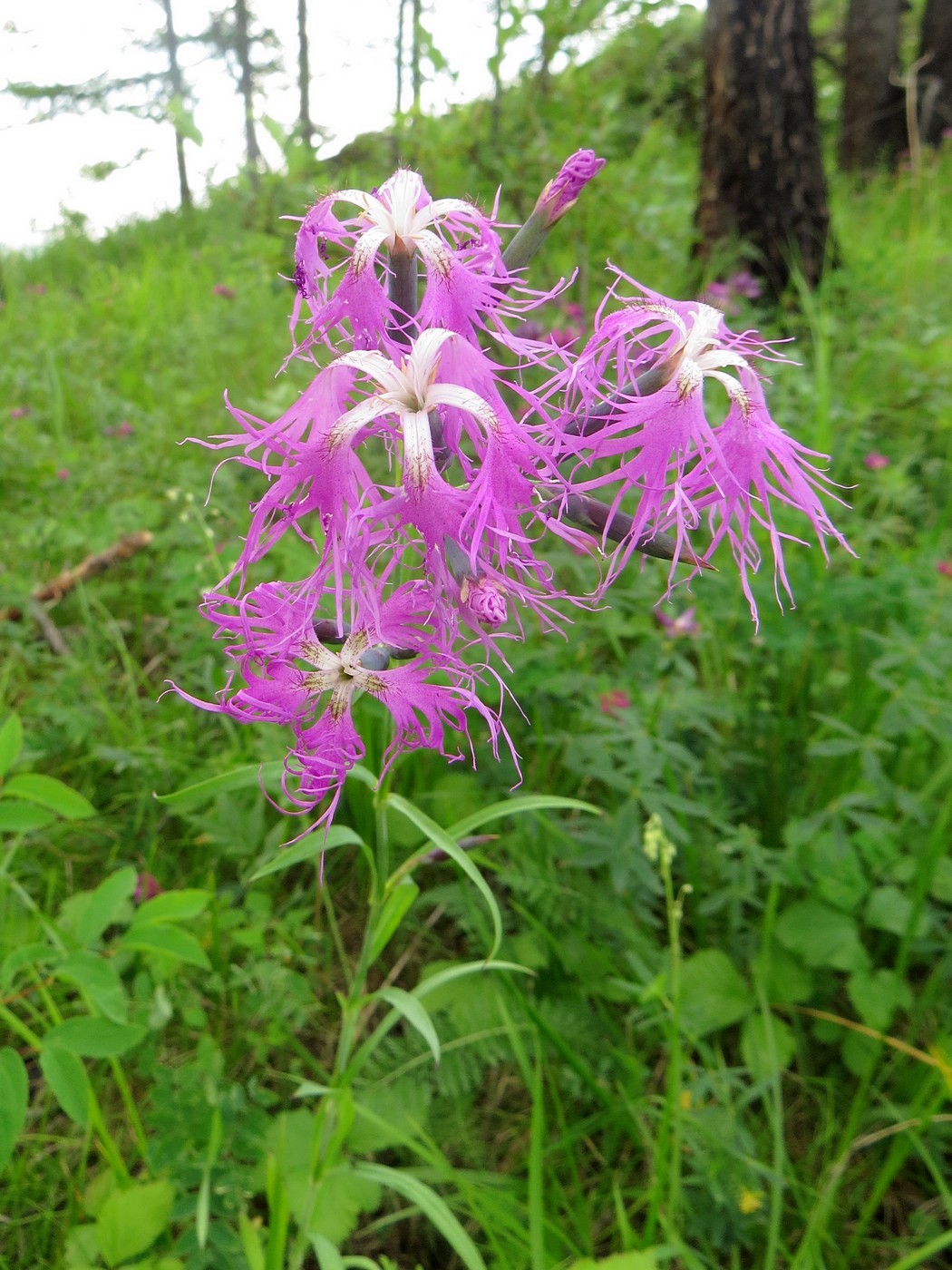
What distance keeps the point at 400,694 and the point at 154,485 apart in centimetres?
224

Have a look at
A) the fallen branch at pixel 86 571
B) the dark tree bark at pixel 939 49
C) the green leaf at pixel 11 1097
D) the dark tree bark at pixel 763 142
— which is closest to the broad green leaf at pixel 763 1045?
the green leaf at pixel 11 1097

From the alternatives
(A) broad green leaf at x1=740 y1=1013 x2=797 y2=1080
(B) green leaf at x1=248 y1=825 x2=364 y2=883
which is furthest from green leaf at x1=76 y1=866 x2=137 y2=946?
(A) broad green leaf at x1=740 y1=1013 x2=797 y2=1080

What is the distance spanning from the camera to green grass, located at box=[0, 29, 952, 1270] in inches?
53.7

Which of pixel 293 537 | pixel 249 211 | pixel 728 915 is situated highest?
pixel 249 211

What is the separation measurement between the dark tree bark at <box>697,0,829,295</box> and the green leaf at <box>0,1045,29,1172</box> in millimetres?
4512

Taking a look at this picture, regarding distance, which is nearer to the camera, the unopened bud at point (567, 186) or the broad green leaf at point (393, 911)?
the unopened bud at point (567, 186)

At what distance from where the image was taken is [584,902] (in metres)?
1.68

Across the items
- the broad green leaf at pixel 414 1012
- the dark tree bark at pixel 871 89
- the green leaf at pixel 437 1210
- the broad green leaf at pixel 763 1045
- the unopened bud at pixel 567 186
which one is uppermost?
the dark tree bark at pixel 871 89

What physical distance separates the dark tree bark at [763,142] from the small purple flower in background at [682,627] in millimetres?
3109

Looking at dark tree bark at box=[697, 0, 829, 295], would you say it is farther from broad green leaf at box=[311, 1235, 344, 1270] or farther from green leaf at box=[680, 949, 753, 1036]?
broad green leaf at box=[311, 1235, 344, 1270]

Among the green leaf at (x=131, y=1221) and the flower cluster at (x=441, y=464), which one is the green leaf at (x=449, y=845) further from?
the green leaf at (x=131, y=1221)

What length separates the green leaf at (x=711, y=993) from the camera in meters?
1.59

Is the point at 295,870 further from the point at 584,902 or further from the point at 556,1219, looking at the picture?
the point at 556,1219

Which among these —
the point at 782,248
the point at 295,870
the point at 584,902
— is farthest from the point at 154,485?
the point at 782,248
